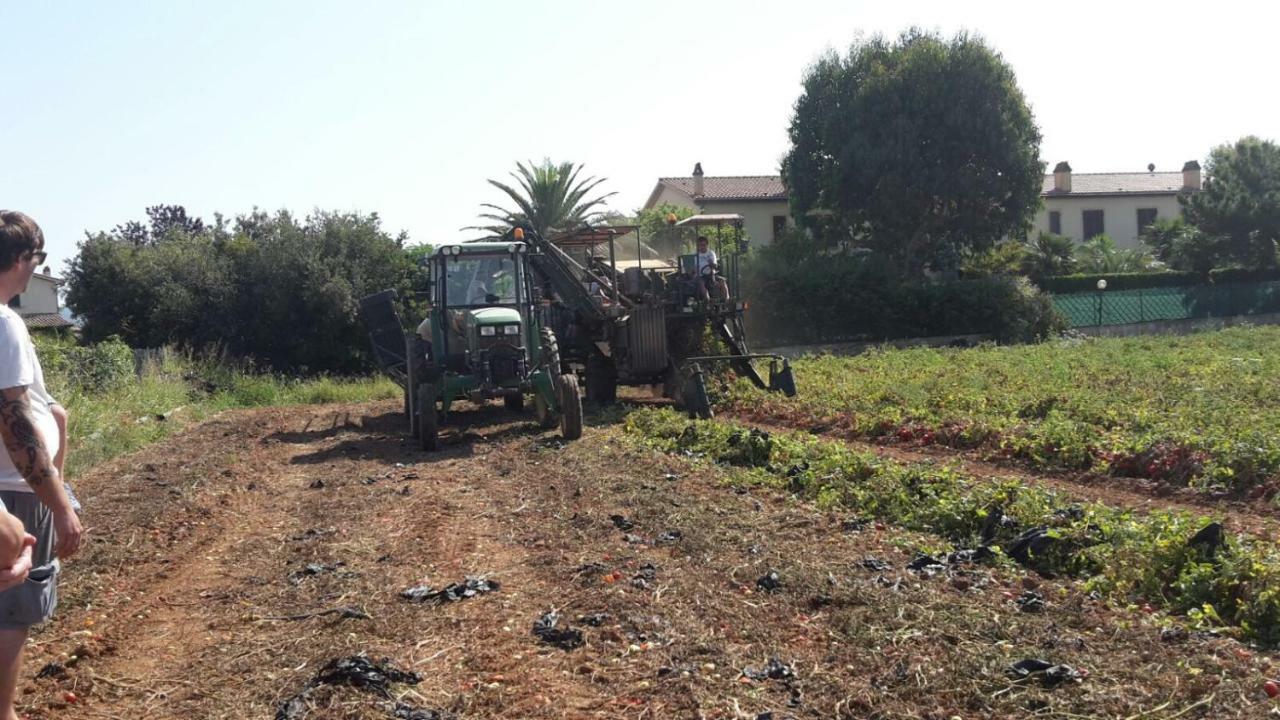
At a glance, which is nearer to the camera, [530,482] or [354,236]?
[530,482]

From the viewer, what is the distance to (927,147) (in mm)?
33625

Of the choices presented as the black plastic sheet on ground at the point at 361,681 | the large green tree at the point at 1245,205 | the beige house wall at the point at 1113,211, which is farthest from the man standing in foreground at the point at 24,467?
the beige house wall at the point at 1113,211

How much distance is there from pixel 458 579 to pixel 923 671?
10.6ft

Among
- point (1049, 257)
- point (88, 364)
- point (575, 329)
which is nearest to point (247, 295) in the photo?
point (88, 364)

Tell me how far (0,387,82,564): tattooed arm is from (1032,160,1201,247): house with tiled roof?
1972 inches

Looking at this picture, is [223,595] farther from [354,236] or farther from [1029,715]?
[354,236]

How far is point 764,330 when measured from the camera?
3119 centimetres

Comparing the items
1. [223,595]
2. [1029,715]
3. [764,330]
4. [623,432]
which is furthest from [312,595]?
[764,330]

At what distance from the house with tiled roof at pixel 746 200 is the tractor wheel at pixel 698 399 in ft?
94.2

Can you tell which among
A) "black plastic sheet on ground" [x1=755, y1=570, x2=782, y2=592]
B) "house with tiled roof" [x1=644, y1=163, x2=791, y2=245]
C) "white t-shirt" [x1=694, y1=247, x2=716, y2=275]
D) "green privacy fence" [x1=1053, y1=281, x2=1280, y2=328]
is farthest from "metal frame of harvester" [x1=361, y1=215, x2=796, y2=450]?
"house with tiled roof" [x1=644, y1=163, x2=791, y2=245]

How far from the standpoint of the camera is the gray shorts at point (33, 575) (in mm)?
3932

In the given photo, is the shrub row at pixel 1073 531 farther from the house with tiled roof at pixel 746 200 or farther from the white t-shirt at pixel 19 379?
the house with tiled roof at pixel 746 200

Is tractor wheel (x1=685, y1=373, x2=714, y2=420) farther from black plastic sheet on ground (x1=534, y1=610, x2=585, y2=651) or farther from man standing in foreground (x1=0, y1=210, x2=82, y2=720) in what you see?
man standing in foreground (x1=0, y1=210, x2=82, y2=720)

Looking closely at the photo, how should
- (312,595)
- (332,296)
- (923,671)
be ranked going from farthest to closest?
(332,296)
(312,595)
(923,671)
